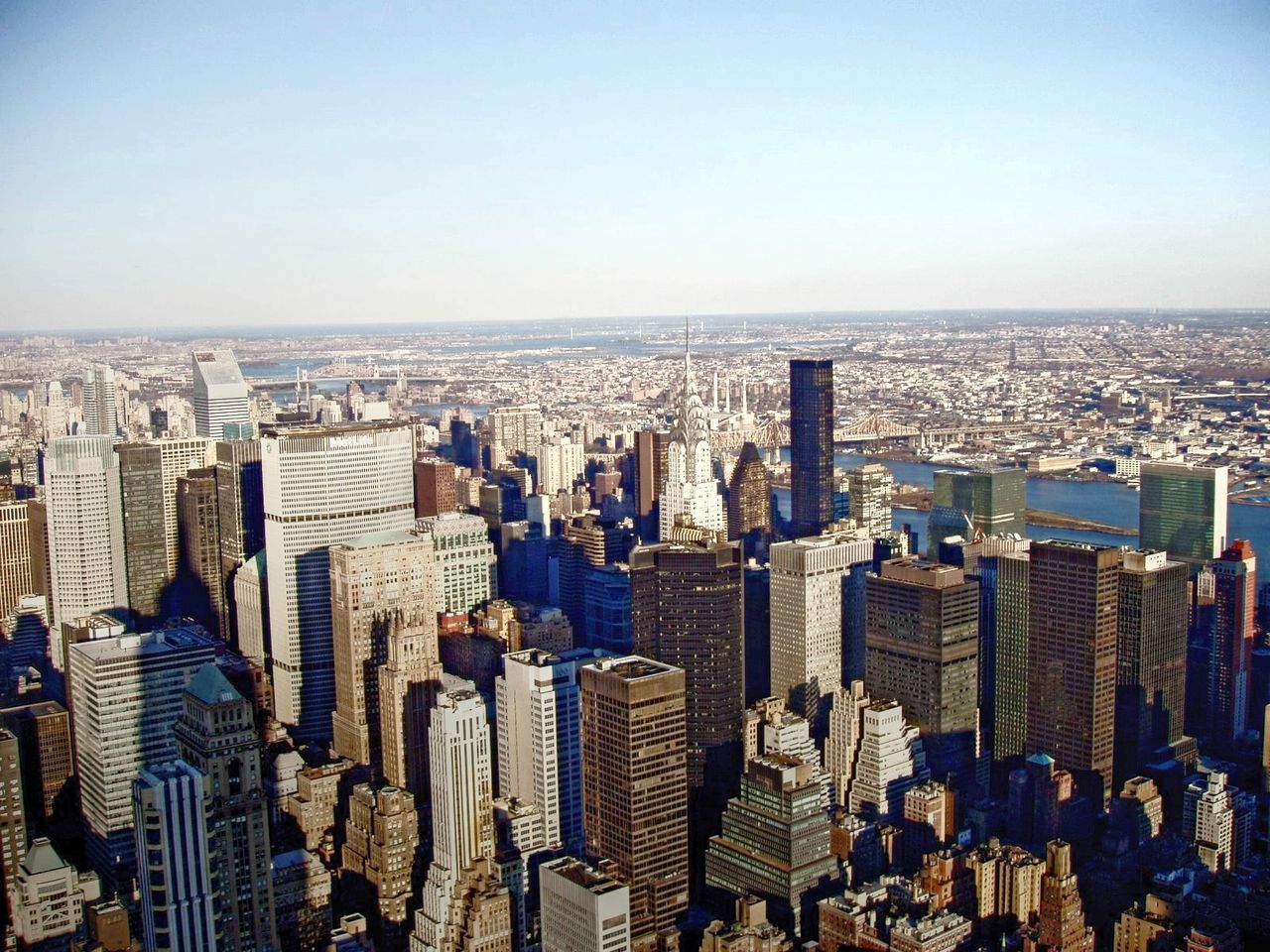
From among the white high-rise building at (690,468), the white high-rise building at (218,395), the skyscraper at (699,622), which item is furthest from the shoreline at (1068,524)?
the white high-rise building at (218,395)

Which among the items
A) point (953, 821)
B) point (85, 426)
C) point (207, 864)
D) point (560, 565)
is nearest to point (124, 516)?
point (85, 426)

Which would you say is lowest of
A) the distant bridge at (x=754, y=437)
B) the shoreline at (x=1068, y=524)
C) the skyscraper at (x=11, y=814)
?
the skyscraper at (x=11, y=814)

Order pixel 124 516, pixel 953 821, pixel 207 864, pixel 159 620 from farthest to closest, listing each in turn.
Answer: pixel 124 516
pixel 159 620
pixel 953 821
pixel 207 864

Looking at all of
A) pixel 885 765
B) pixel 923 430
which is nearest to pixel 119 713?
pixel 885 765

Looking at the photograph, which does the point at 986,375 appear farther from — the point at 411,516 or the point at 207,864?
the point at 207,864

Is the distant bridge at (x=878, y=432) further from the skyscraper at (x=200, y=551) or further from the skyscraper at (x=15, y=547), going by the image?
the skyscraper at (x=15, y=547)

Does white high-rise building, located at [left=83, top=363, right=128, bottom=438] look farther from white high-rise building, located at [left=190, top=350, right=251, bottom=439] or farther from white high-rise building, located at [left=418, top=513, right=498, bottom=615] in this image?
white high-rise building, located at [left=418, top=513, right=498, bottom=615]
